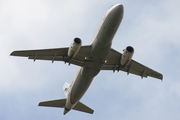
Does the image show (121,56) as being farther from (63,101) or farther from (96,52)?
(63,101)

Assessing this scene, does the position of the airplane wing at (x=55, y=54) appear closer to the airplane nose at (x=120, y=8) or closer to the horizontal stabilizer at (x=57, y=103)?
the airplane nose at (x=120, y=8)

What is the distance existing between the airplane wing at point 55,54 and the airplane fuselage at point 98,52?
2.80ft

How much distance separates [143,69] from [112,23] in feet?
33.0

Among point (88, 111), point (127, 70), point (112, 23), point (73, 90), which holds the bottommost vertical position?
point (88, 111)

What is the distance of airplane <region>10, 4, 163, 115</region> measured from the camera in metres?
22.4

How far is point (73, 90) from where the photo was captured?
2706 cm

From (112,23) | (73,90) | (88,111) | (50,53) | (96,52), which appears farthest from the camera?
(88,111)

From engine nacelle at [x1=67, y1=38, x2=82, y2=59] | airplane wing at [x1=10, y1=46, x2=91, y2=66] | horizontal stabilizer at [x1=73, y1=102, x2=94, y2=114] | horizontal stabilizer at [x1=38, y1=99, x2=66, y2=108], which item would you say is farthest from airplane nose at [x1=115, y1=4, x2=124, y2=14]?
horizontal stabilizer at [x1=73, y1=102, x2=94, y2=114]

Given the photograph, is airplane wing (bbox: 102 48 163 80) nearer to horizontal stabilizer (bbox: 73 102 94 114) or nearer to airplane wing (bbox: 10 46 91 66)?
airplane wing (bbox: 10 46 91 66)

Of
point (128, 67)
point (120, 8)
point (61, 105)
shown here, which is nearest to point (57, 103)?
point (61, 105)

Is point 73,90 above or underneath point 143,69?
underneath

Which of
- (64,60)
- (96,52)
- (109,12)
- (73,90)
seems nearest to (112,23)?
(109,12)

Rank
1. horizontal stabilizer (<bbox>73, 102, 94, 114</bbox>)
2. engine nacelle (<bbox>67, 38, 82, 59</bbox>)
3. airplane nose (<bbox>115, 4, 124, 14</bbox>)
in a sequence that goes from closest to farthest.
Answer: airplane nose (<bbox>115, 4, 124, 14</bbox>) < engine nacelle (<bbox>67, 38, 82, 59</bbox>) < horizontal stabilizer (<bbox>73, 102, 94, 114</bbox>)

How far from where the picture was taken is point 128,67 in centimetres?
2902
